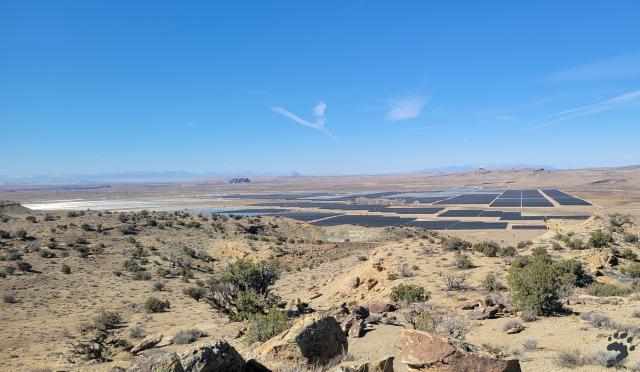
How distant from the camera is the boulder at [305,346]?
7.05 metres

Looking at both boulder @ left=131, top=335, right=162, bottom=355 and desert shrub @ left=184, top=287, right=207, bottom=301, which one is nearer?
boulder @ left=131, top=335, right=162, bottom=355

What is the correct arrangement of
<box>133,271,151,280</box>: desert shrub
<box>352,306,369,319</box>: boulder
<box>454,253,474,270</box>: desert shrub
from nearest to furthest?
1. <box>352,306,369,319</box>: boulder
2. <box>454,253,474,270</box>: desert shrub
3. <box>133,271,151,280</box>: desert shrub

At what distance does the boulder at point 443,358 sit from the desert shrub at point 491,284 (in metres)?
13.1

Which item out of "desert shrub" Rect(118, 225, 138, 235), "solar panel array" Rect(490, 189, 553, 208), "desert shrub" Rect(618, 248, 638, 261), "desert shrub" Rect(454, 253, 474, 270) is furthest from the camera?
"solar panel array" Rect(490, 189, 553, 208)

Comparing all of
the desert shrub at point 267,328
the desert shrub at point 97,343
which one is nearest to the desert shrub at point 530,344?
the desert shrub at point 267,328

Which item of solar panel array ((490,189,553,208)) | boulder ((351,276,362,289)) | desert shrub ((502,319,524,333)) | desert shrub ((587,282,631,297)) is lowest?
solar panel array ((490,189,553,208))

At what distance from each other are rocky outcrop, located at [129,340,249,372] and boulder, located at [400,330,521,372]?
267 centimetres

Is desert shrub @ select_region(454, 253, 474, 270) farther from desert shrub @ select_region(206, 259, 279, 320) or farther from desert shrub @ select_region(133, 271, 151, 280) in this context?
desert shrub @ select_region(133, 271, 151, 280)

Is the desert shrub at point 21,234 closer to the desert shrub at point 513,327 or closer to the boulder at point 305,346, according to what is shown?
the boulder at point 305,346

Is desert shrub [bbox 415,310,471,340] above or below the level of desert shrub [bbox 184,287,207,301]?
above

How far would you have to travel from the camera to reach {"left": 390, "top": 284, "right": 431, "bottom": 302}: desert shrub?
656 inches

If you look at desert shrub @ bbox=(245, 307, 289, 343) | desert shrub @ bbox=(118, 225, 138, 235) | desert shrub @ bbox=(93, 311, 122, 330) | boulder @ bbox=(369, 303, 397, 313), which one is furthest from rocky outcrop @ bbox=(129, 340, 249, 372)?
desert shrub @ bbox=(118, 225, 138, 235)

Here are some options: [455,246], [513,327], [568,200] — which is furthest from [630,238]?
[568,200]

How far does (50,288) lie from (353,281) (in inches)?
739
